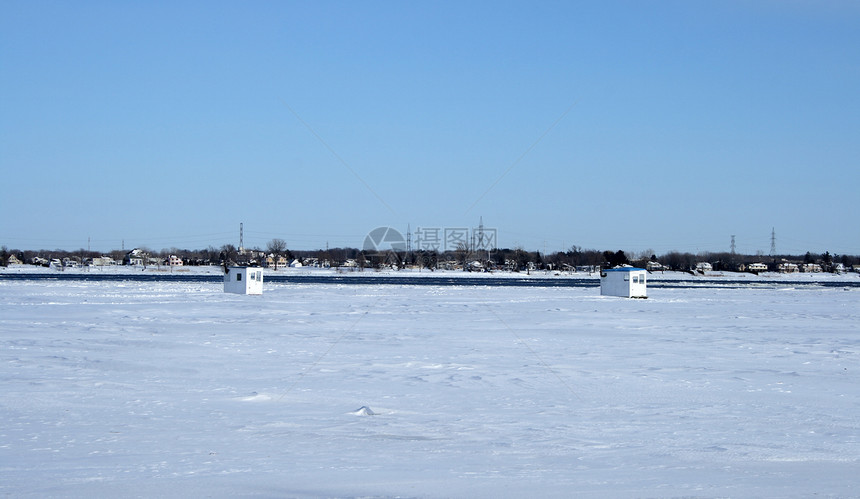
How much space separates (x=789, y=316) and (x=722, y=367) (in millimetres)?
16935

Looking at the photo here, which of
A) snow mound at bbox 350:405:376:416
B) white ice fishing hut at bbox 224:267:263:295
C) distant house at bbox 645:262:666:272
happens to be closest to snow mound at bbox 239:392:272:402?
snow mound at bbox 350:405:376:416

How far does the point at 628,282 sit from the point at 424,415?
36.9 meters

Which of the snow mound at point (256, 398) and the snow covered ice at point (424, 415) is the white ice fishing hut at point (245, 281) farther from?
the snow mound at point (256, 398)

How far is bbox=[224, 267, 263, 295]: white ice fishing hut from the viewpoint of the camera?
43.3m

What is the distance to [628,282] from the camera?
4409cm

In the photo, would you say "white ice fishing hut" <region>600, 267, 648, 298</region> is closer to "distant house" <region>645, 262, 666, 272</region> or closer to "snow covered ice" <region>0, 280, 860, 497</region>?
"snow covered ice" <region>0, 280, 860, 497</region>

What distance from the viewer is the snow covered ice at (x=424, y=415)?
6.26 m

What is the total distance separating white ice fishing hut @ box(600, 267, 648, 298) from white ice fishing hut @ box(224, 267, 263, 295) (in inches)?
853

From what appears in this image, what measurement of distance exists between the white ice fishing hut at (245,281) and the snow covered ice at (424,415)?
2427cm

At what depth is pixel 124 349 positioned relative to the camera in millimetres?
15336

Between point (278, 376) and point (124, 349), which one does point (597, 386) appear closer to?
point (278, 376)

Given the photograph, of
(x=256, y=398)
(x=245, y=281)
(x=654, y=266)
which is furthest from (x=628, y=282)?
(x=654, y=266)

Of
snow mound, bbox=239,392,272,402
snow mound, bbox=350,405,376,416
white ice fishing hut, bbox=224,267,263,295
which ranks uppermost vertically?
white ice fishing hut, bbox=224,267,263,295

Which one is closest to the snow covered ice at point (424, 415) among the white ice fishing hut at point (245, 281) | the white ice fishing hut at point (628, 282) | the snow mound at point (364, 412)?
the snow mound at point (364, 412)
